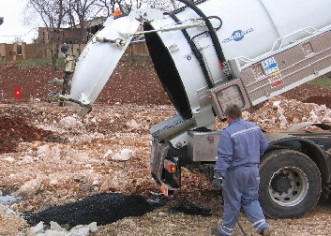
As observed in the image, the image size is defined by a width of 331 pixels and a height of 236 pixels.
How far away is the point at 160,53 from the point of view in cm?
872

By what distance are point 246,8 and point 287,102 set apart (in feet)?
41.8

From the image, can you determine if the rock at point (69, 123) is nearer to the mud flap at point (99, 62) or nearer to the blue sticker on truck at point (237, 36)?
the mud flap at point (99, 62)

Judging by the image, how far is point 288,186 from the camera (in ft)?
25.6

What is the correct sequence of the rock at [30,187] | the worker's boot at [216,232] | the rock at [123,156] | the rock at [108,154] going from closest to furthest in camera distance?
the worker's boot at [216,232], the rock at [30,187], the rock at [123,156], the rock at [108,154]

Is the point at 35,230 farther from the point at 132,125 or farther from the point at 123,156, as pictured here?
the point at 132,125

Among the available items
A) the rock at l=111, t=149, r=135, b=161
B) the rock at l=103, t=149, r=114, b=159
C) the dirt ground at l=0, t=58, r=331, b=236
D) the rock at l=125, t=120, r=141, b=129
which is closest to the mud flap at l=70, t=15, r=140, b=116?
the dirt ground at l=0, t=58, r=331, b=236

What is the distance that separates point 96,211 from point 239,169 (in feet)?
7.71

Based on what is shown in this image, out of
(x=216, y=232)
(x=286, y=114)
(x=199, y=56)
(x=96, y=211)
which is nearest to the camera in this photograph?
(x=216, y=232)

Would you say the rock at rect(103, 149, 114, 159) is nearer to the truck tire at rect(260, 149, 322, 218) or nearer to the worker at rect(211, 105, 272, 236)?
the truck tire at rect(260, 149, 322, 218)

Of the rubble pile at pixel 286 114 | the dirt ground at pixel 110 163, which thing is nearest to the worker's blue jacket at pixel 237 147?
the dirt ground at pixel 110 163

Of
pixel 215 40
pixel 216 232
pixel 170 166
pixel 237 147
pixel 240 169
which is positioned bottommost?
pixel 216 232

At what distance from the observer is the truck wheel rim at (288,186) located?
7719 mm

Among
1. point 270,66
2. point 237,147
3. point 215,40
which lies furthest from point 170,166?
point 270,66

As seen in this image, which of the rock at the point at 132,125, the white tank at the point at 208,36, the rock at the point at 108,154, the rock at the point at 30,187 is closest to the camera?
the white tank at the point at 208,36
